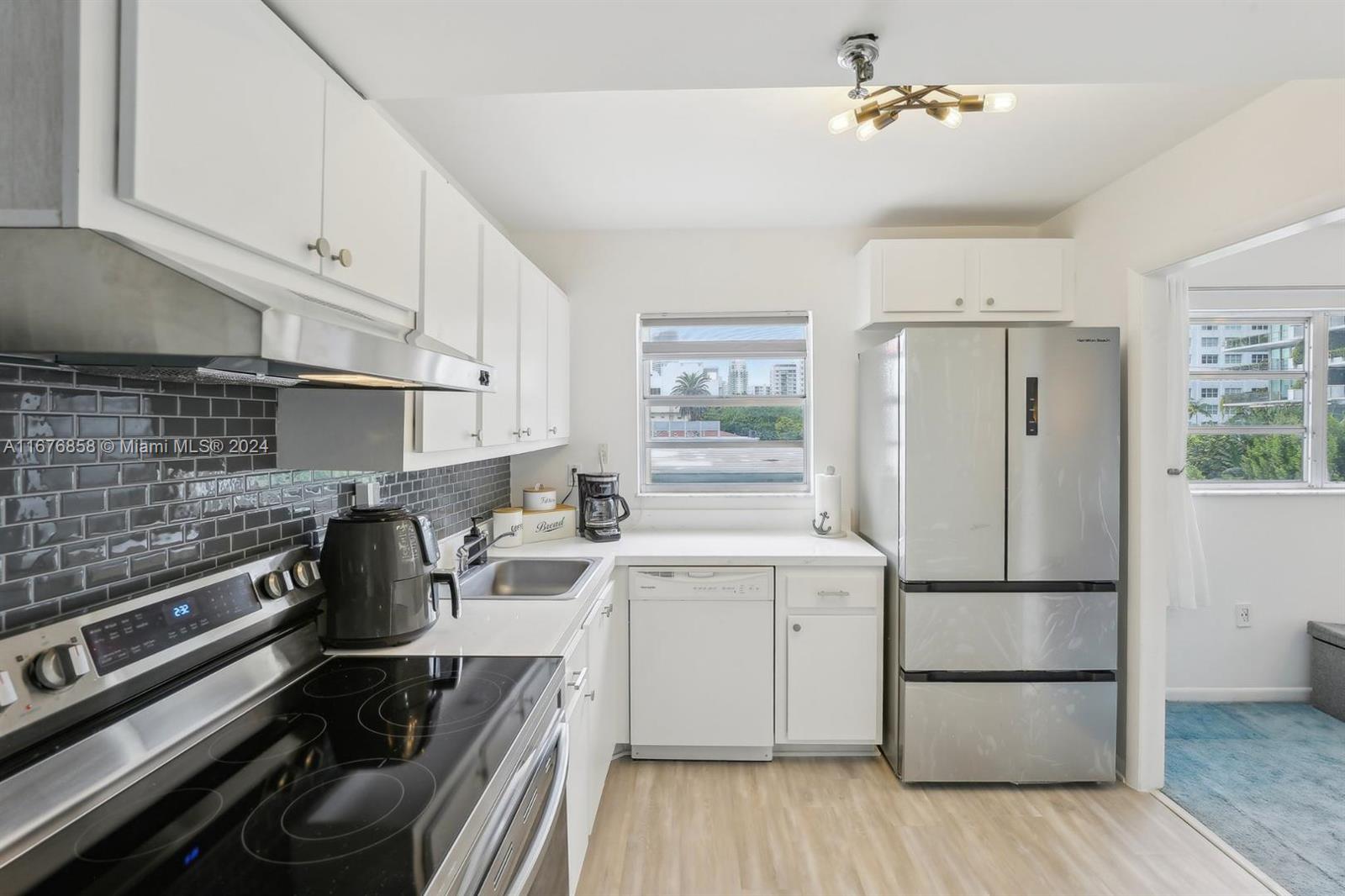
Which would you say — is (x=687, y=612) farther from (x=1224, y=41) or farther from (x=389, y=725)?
(x=1224, y=41)

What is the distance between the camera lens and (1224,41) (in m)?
1.17

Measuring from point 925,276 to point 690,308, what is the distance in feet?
3.79

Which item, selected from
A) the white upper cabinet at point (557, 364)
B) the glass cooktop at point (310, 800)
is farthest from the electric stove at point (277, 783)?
the white upper cabinet at point (557, 364)

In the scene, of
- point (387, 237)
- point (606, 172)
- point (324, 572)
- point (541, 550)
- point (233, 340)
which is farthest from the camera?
point (541, 550)

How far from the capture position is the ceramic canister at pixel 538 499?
2926mm

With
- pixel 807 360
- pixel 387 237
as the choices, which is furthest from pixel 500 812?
pixel 807 360

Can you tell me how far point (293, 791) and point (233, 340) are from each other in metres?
0.65

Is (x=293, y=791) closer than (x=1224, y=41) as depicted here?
Yes

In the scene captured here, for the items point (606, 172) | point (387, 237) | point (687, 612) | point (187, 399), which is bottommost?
point (687, 612)

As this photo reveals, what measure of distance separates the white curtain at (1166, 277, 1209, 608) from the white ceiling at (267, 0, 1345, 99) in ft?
5.31

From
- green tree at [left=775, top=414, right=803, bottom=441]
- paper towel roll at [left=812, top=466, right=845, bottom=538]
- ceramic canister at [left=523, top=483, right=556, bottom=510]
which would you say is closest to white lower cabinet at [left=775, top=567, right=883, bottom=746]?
paper towel roll at [left=812, top=466, right=845, bottom=538]

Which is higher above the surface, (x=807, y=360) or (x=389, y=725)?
(x=807, y=360)

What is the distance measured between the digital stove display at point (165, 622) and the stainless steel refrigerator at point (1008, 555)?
218 centimetres

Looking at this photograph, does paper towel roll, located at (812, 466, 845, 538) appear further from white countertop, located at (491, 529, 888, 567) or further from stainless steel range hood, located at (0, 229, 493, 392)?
stainless steel range hood, located at (0, 229, 493, 392)
